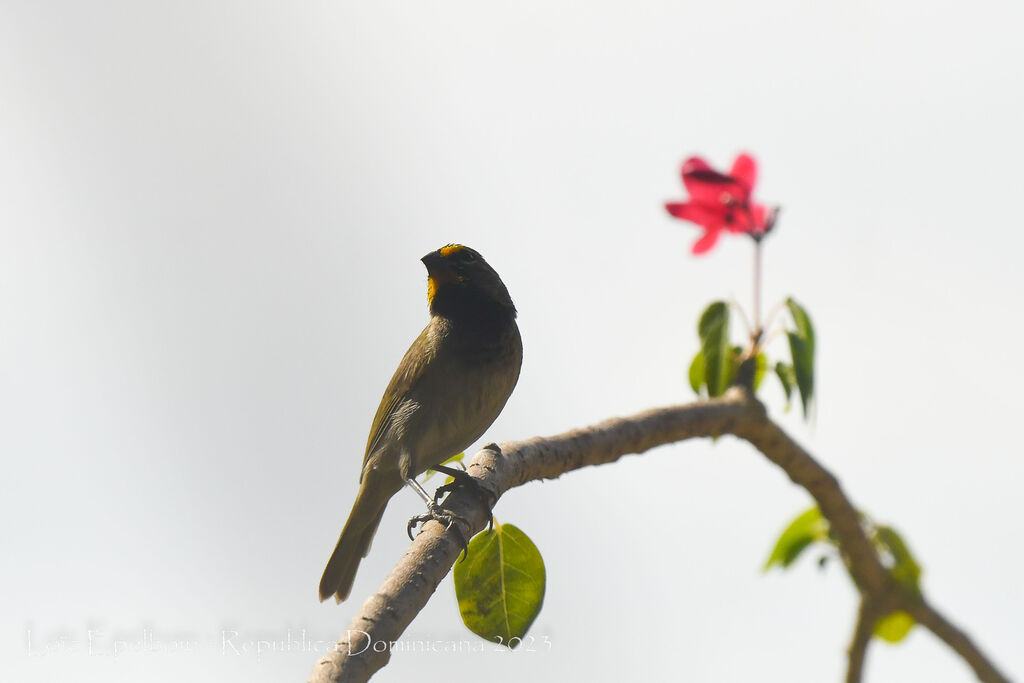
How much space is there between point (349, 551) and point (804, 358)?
3.64 metres

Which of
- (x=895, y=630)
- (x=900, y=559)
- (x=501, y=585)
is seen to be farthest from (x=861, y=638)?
(x=501, y=585)

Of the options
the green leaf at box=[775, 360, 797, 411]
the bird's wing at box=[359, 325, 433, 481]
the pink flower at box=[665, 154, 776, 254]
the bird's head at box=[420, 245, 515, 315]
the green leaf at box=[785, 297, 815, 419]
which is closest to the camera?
the green leaf at box=[785, 297, 815, 419]

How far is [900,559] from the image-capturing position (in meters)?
2.26

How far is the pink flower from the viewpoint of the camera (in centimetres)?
294

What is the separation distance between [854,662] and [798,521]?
50cm

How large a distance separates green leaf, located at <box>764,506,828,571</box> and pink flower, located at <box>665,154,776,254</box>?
2.87 feet

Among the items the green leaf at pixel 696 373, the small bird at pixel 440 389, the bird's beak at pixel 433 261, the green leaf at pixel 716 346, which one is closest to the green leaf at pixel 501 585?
the green leaf at pixel 696 373

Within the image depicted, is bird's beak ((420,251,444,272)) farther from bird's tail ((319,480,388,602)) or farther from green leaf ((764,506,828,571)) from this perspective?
green leaf ((764,506,828,571))

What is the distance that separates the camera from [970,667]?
197 cm

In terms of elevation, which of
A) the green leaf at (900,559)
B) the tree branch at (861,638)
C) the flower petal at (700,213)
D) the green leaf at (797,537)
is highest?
the flower petal at (700,213)

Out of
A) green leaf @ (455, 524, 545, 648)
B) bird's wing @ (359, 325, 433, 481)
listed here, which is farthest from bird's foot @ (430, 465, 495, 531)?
bird's wing @ (359, 325, 433, 481)

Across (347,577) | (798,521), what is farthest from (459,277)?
(798,521)

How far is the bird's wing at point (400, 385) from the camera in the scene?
17.2ft

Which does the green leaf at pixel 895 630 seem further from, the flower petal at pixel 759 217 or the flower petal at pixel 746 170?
the flower petal at pixel 746 170
